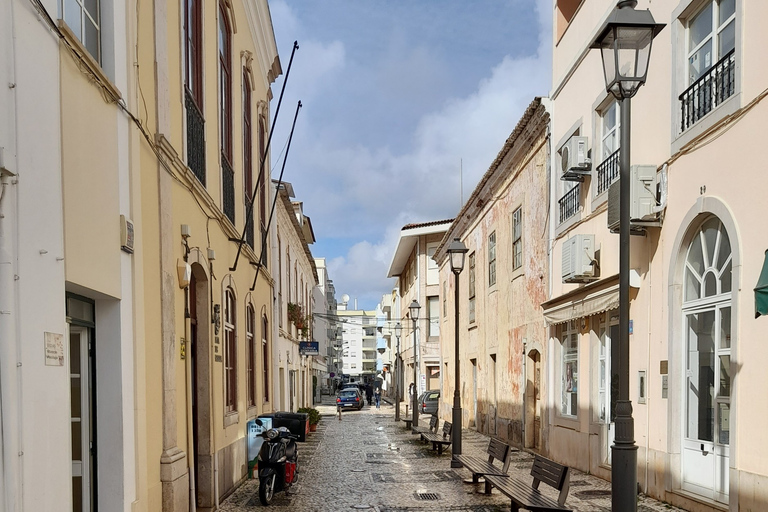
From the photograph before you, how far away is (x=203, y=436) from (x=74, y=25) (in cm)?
612

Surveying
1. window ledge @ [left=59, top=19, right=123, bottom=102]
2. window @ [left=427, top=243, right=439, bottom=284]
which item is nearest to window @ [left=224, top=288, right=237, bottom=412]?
window ledge @ [left=59, top=19, right=123, bottom=102]

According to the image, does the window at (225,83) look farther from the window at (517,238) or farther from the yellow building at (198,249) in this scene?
the window at (517,238)

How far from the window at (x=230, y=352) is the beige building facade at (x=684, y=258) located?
5835 mm

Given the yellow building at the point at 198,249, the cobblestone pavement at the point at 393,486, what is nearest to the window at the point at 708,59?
the cobblestone pavement at the point at 393,486

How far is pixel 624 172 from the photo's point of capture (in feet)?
18.9

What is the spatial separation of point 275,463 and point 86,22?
21.2 feet

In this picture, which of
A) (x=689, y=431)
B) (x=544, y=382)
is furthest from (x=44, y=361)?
(x=544, y=382)

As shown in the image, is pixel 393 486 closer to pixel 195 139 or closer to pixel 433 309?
pixel 195 139

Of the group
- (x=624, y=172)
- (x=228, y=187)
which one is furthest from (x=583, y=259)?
(x=624, y=172)

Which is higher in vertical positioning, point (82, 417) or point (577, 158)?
point (577, 158)

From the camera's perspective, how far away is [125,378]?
6723 mm

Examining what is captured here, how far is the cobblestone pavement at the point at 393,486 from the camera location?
10.0 metres

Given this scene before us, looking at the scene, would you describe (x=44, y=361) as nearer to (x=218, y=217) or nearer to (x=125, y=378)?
(x=125, y=378)

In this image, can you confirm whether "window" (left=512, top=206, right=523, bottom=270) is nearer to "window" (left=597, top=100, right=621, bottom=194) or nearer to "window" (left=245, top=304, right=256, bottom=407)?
"window" (left=597, top=100, right=621, bottom=194)
